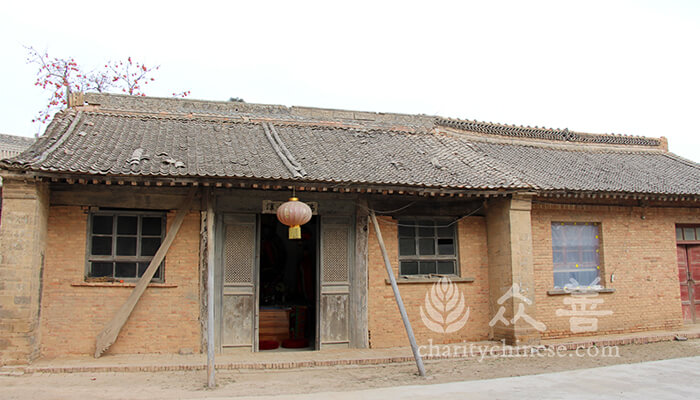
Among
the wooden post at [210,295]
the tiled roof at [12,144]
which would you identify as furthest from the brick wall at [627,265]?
the tiled roof at [12,144]

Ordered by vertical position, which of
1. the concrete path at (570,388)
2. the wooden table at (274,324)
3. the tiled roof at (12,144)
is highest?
the tiled roof at (12,144)

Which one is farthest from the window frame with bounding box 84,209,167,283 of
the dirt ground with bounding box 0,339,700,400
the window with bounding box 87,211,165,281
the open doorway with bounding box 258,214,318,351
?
the open doorway with bounding box 258,214,318,351

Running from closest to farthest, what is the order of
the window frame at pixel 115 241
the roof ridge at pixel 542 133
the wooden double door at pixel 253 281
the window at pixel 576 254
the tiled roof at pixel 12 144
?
the window frame at pixel 115 241
the wooden double door at pixel 253 281
the window at pixel 576 254
the roof ridge at pixel 542 133
the tiled roof at pixel 12 144

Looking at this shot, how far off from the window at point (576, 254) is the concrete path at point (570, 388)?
3074mm

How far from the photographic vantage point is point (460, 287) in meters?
10.1

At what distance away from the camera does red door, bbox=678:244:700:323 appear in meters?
11.9

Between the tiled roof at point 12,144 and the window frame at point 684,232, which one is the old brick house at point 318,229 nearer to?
the window frame at point 684,232

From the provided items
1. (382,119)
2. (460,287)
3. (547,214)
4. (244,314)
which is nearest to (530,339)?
(460,287)

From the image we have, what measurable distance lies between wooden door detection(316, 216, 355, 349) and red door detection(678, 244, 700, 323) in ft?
25.2

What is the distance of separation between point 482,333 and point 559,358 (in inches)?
59.5

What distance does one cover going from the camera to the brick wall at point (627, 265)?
10.5m

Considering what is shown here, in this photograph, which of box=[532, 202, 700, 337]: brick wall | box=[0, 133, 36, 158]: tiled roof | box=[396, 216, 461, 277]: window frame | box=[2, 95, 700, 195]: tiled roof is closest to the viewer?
box=[2, 95, 700, 195]: tiled roof

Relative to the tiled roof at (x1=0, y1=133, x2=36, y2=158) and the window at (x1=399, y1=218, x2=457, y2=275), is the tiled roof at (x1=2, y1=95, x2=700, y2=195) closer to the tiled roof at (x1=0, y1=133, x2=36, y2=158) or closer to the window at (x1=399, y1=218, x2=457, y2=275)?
the window at (x1=399, y1=218, x2=457, y2=275)

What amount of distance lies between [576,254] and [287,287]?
6270 millimetres
